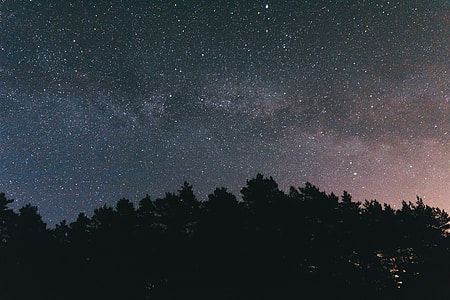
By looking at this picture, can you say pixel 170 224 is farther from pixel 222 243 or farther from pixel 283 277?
pixel 283 277

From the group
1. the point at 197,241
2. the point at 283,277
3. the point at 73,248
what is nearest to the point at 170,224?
the point at 197,241

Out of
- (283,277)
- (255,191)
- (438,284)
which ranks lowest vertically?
(438,284)

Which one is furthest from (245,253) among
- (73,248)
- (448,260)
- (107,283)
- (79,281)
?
(448,260)

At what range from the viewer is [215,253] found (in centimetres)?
1905

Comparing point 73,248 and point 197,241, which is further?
point 73,248

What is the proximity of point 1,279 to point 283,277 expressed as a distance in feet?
64.6

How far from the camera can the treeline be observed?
1875 cm

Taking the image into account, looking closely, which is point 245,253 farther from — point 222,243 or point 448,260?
point 448,260

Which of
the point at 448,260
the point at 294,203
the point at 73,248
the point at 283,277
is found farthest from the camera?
the point at 448,260

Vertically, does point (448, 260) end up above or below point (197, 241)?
below

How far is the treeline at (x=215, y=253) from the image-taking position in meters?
18.8

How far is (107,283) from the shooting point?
19.4 m

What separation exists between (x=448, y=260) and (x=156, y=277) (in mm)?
27295

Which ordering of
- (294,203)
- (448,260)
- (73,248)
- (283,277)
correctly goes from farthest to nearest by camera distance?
(448,260) → (294,203) → (73,248) → (283,277)
